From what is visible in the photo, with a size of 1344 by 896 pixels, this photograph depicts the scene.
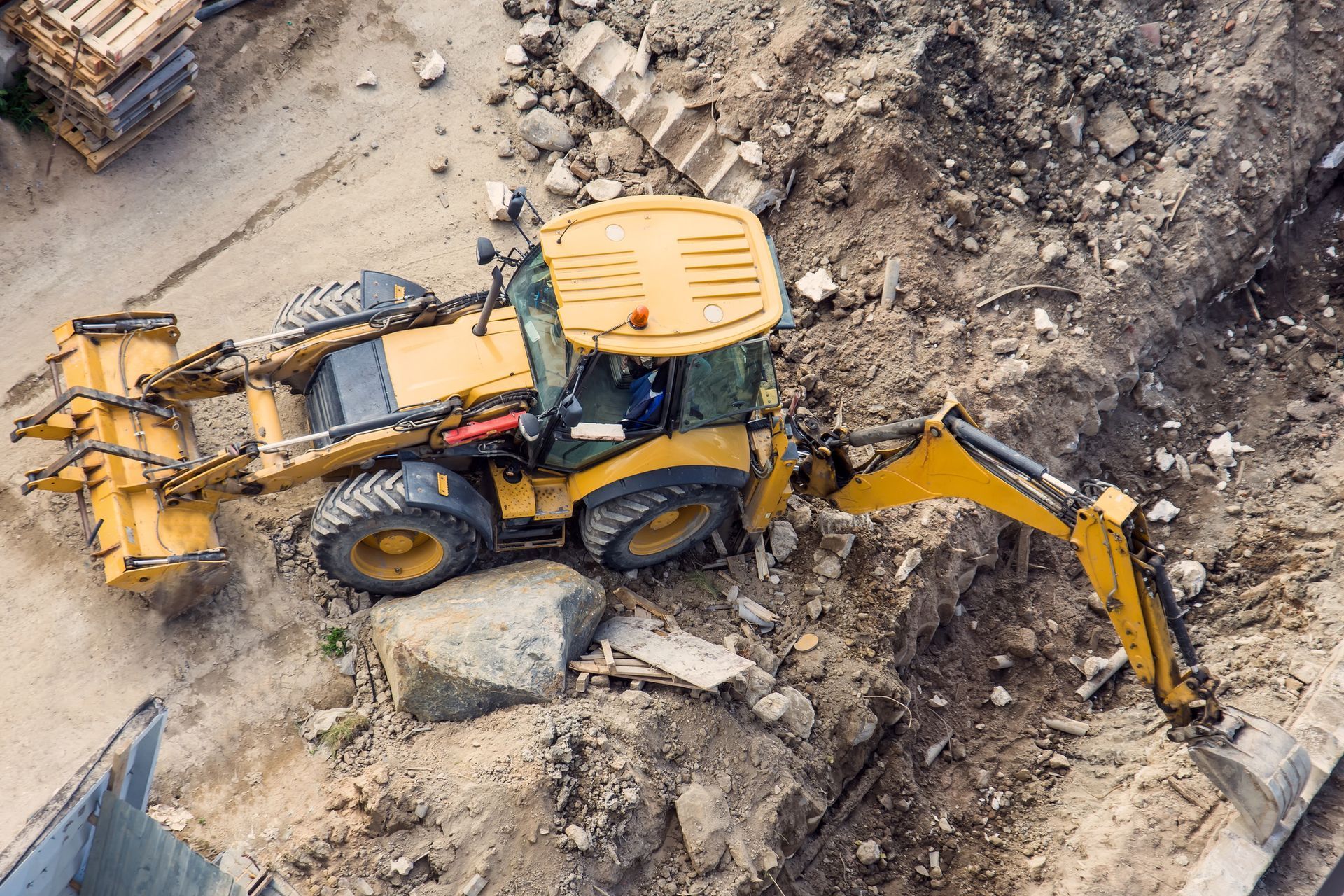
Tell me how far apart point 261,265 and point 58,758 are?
4.15 meters

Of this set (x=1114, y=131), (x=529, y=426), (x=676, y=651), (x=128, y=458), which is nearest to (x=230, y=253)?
(x=128, y=458)

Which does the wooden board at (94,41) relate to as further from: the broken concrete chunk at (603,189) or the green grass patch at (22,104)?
the broken concrete chunk at (603,189)

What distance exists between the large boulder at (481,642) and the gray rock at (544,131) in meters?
4.57

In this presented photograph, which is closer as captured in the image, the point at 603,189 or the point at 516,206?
the point at 516,206

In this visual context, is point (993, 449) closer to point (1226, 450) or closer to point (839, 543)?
point (839, 543)

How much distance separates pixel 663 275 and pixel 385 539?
8.27ft

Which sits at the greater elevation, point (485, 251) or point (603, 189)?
point (485, 251)

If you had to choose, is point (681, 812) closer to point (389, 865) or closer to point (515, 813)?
point (515, 813)

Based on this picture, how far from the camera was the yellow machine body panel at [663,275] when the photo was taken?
592 cm

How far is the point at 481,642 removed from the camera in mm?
6293

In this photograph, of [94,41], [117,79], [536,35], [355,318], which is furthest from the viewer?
[536,35]

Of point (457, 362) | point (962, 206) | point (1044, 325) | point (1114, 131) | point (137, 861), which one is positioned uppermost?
point (1114, 131)

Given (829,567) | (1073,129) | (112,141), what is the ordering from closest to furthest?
(829,567) → (112,141) → (1073,129)

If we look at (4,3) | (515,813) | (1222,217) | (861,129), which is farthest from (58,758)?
(1222,217)
